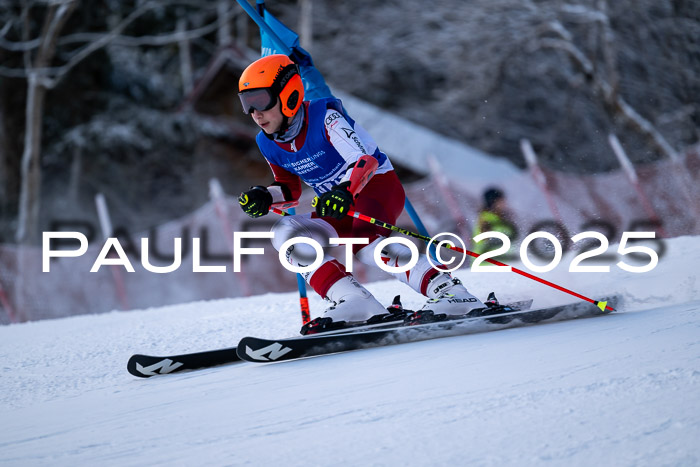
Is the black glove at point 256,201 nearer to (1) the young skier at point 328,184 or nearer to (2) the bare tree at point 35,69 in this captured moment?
(1) the young skier at point 328,184

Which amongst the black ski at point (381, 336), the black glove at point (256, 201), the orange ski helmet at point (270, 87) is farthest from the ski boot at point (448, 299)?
the orange ski helmet at point (270, 87)

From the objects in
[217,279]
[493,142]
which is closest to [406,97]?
[493,142]

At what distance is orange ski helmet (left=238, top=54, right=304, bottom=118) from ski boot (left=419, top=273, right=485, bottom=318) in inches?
44.6

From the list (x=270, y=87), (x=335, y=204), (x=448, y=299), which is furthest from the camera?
(x=448, y=299)

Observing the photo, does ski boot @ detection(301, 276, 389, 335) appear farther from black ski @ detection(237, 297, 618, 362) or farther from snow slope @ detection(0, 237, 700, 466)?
snow slope @ detection(0, 237, 700, 466)

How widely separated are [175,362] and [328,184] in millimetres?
1236

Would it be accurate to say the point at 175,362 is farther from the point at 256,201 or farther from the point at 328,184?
the point at 328,184

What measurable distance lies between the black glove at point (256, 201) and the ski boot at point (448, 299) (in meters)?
0.95

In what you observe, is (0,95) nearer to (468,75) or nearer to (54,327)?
(468,75)

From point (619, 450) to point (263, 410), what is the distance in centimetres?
114

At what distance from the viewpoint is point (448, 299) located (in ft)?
12.7

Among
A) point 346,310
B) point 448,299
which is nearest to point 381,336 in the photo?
point 346,310

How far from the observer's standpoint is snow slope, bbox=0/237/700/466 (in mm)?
1834

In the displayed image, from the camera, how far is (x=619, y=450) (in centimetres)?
171
